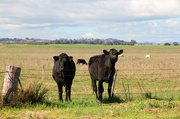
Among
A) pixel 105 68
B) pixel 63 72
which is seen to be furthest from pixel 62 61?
pixel 105 68

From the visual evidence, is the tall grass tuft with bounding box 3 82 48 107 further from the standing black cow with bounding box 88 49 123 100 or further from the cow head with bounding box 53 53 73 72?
the standing black cow with bounding box 88 49 123 100

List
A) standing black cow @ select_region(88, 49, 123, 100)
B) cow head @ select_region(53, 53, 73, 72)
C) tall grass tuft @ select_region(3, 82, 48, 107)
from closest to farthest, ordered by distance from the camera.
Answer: tall grass tuft @ select_region(3, 82, 48, 107) < cow head @ select_region(53, 53, 73, 72) < standing black cow @ select_region(88, 49, 123, 100)

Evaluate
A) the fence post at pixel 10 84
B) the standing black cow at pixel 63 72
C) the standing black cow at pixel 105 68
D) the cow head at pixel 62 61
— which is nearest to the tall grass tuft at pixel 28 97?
the fence post at pixel 10 84

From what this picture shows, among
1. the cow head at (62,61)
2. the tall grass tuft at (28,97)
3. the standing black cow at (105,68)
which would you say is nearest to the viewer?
the tall grass tuft at (28,97)

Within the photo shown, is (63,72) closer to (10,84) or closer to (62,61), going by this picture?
(62,61)

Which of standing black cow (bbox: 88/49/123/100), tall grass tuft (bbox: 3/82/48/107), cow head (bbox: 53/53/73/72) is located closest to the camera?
tall grass tuft (bbox: 3/82/48/107)

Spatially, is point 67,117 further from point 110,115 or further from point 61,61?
point 61,61

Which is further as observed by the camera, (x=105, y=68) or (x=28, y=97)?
(x=105, y=68)

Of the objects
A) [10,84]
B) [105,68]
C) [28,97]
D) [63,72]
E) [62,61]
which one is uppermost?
[62,61]

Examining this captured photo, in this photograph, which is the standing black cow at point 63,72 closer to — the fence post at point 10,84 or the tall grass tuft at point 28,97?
the tall grass tuft at point 28,97

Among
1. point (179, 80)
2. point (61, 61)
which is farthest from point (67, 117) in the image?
point (179, 80)

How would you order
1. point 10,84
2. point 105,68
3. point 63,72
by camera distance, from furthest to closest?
point 105,68 < point 63,72 < point 10,84

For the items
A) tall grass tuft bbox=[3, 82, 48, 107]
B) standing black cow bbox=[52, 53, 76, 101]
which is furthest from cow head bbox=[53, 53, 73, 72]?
tall grass tuft bbox=[3, 82, 48, 107]

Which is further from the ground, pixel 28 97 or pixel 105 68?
pixel 105 68
